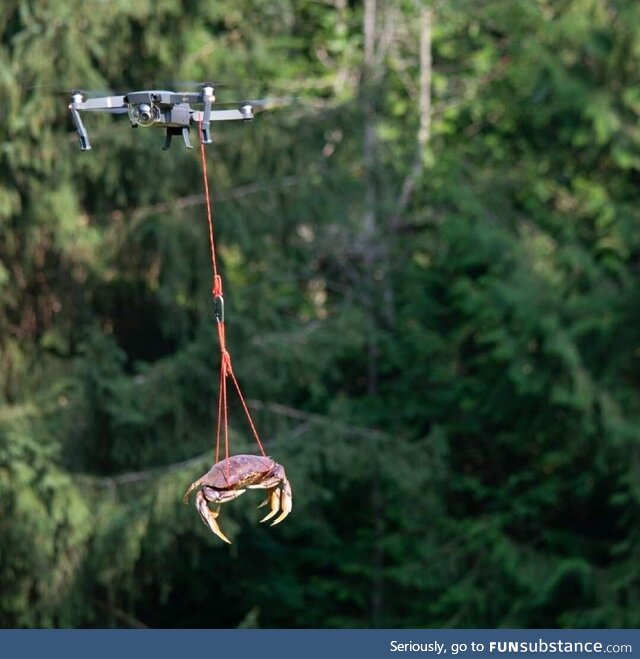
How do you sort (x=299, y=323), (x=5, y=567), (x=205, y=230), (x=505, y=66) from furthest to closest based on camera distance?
(x=505, y=66), (x=299, y=323), (x=205, y=230), (x=5, y=567)

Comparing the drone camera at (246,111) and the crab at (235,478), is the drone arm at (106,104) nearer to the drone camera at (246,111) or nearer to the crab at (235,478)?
the drone camera at (246,111)

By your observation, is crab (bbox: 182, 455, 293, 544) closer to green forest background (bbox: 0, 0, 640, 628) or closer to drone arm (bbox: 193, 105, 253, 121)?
drone arm (bbox: 193, 105, 253, 121)

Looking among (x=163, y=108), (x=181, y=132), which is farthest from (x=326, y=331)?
(x=163, y=108)

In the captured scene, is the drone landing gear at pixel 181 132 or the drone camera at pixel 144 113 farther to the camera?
the drone landing gear at pixel 181 132

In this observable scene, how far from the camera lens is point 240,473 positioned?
5.80 m

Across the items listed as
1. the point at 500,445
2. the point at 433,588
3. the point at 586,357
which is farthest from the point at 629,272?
the point at 433,588

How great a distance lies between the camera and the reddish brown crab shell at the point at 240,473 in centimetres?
580

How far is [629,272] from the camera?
13.5 meters

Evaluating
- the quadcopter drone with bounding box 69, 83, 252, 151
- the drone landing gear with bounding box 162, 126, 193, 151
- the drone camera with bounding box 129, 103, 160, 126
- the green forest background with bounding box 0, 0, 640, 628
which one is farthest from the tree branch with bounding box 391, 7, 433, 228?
the drone camera with bounding box 129, 103, 160, 126

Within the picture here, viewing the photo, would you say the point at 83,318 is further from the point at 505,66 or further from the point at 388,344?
the point at 505,66

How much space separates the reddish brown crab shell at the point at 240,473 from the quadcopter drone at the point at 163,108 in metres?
1.18

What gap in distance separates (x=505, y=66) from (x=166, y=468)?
6202 mm

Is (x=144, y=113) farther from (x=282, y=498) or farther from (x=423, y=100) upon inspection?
(x=423, y=100)

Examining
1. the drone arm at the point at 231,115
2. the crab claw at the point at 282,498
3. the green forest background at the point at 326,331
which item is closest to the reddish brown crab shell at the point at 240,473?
the crab claw at the point at 282,498
